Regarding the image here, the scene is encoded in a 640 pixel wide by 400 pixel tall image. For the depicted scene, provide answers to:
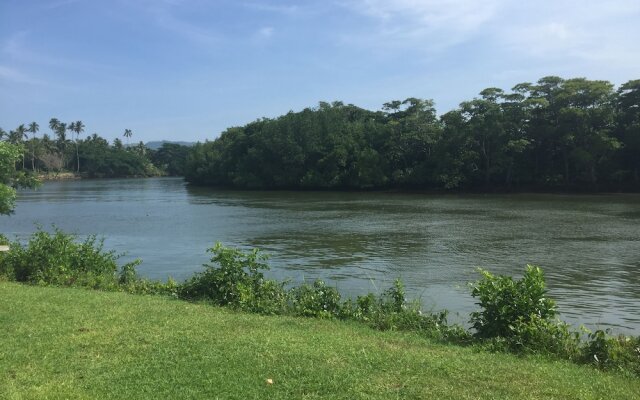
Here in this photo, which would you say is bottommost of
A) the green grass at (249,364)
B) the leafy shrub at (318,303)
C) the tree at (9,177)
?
the leafy shrub at (318,303)

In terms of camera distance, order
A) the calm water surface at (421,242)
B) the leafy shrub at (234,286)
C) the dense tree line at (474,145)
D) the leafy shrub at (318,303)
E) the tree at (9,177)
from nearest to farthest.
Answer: the leafy shrub at (318,303)
the leafy shrub at (234,286)
the tree at (9,177)
the calm water surface at (421,242)
the dense tree line at (474,145)

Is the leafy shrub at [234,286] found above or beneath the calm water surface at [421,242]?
above

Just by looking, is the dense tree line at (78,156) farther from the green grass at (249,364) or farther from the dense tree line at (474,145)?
the green grass at (249,364)

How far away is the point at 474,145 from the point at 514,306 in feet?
193

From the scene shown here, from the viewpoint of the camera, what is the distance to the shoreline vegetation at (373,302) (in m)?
7.16

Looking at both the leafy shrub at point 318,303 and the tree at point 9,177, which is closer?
the leafy shrub at point 318,303

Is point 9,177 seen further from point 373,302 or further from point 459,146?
point 459,146

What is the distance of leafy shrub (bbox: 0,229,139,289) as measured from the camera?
1227 centimetres

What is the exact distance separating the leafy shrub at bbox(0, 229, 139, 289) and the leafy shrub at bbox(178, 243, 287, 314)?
2498 millimetres

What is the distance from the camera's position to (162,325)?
7910mm

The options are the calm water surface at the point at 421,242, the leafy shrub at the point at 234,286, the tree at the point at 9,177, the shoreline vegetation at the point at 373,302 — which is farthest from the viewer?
the calm water surface at the point at 421,242

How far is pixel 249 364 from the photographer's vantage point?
19.7 ft

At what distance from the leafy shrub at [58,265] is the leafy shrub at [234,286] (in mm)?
2498

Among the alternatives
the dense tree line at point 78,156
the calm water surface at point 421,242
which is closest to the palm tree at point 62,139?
the dense tree line at point 78,156
